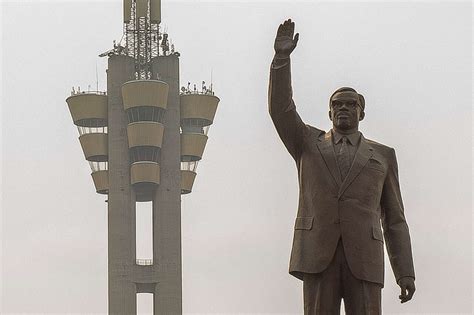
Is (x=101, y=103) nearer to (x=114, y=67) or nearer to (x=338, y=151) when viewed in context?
(x=114, y=67)

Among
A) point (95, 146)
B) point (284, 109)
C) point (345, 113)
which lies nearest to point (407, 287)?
point (345, 113)

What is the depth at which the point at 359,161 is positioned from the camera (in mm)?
13930

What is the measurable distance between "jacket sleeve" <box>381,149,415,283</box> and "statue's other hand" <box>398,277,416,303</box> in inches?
2.9

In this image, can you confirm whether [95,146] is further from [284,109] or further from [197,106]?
[284,109]

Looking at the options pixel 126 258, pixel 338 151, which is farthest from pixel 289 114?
pixel 126 258

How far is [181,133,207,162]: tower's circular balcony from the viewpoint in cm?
11475

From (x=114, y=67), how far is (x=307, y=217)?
101 meters

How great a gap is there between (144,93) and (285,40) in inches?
3847

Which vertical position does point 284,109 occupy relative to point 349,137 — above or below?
above

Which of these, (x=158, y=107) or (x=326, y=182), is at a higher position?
(x=158, y=107)

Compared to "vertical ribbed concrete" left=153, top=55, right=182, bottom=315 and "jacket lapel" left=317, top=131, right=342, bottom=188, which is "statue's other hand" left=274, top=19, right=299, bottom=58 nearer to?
"jacket lapel" left=317, top=131, right=342, bottom=188

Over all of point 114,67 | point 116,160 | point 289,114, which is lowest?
point 289,114

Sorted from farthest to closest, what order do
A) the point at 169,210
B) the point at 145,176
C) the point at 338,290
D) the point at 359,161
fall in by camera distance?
the point at 169,210 → the point at 145,176 → the point at 359,161 → the point at 338,290

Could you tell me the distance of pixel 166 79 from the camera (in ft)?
375
